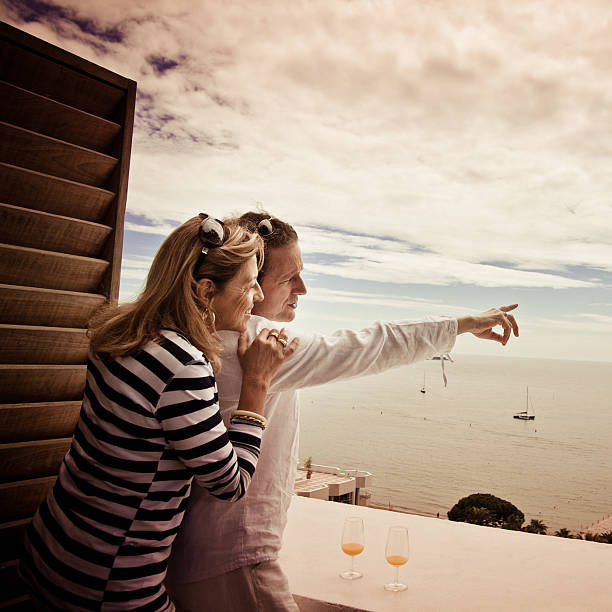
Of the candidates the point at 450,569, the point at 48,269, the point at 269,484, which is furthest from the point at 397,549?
the point at 48,269

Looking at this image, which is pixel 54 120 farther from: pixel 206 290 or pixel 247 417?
pixel 247 417

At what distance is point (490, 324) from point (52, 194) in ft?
4.81

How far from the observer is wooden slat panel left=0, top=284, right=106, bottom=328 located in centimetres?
167

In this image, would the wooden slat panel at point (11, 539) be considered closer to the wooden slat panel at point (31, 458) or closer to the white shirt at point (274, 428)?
the wooden slat panel at point (31, 458)

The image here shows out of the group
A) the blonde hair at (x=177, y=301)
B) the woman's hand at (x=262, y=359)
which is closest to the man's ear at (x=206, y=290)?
the blonde hair at (x=177, y=301)

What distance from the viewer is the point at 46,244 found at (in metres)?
1.78

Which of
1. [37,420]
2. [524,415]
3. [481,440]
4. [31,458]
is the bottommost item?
[481,440]

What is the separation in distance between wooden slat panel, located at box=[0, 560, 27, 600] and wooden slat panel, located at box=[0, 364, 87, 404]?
50 cm

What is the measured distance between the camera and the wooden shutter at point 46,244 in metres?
1.67

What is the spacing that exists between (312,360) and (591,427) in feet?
137

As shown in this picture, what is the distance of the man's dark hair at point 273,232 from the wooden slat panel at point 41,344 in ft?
2.16

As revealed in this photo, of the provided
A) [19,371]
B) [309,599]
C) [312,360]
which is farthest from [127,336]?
Result: [309,599]

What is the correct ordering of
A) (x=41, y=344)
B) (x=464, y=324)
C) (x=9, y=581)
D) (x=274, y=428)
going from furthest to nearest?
(x=41, y=344) < (x=9, y=581) < (x=464, y=324) < (x=274, y=428)

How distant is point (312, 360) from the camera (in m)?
1.10
